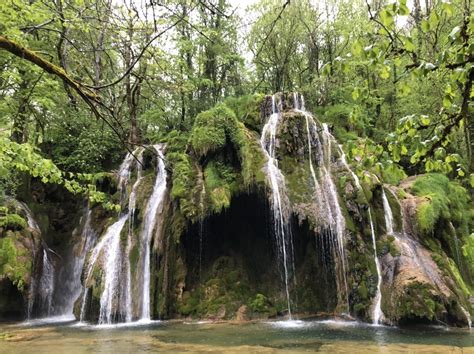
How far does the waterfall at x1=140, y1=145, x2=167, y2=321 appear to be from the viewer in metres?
12.3

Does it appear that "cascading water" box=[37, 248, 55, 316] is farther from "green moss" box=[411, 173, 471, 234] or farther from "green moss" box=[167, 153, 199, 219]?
"green moss" box=[411, 173, 471, 234]

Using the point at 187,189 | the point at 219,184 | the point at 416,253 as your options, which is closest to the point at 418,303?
the point at 416,253

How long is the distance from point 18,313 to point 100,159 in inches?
294

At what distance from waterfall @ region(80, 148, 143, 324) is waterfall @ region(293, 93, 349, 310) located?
5626 millimetres

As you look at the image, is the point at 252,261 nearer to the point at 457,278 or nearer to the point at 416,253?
the point at 416,253

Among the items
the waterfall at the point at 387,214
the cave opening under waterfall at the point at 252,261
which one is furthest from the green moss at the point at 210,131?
the waterfall at the point at 387,214

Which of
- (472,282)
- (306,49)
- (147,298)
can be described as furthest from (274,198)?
(306,49)

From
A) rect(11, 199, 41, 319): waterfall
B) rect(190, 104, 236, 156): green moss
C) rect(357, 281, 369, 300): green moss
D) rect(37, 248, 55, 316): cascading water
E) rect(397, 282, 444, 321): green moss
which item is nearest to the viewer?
rect(397, 282, 444, 321): green moss

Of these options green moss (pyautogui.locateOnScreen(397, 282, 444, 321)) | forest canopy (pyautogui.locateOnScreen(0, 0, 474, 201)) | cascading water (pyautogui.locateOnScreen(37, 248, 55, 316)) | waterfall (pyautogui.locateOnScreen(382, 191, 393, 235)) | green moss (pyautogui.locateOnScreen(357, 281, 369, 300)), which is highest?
forest canopy (pyautogui.locateOnScreen(0, 0, 474, 201))

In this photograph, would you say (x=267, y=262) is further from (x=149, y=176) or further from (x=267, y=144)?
(x=149, y=176)

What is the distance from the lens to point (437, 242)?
40.3 feet

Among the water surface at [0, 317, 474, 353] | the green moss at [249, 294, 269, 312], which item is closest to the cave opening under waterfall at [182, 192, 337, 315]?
the green moss at [249, 294, 269, 312]

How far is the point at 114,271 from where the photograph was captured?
12766mm

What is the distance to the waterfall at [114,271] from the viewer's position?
12014 mm
